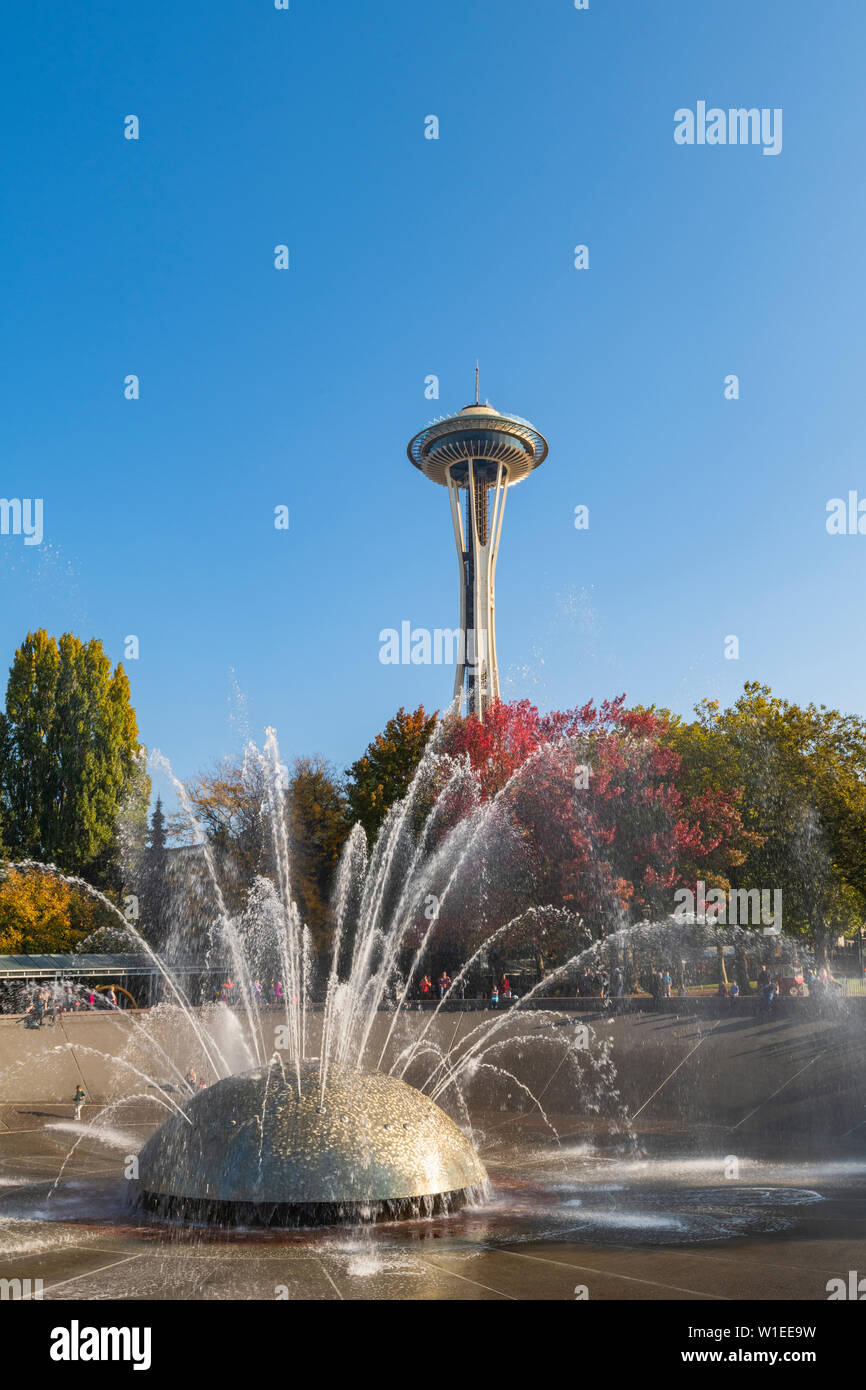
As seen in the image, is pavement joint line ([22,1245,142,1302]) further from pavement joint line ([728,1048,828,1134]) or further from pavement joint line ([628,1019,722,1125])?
pavement joint line ([728,1048,828,1134])

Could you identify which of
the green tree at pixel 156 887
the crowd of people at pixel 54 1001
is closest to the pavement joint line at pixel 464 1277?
the crowd of people at pixel 54 1001

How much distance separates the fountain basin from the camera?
9305mm

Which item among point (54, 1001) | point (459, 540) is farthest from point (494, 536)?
point (54, 1001)

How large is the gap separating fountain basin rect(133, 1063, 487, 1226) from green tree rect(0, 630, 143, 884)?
116 feet

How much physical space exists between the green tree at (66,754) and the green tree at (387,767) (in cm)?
1158

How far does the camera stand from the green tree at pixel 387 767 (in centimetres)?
3806

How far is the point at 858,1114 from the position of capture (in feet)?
57.3

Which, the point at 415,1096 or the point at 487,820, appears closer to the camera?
the point at 415,1096

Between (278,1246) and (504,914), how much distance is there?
1994 centimetres

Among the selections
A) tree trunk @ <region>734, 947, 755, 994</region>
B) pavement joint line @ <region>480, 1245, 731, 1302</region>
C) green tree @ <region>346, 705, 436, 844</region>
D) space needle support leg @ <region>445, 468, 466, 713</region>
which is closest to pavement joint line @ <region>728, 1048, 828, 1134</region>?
pavement joint line @ <region>480, 1245, 731, 1302</region>

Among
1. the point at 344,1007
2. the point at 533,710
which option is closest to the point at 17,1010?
the point at 344,1007

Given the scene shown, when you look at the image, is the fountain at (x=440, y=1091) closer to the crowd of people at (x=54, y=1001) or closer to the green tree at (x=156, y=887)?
the crowd of people at (x=54, y=1001)

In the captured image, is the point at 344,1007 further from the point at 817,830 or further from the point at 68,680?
the point at 68,680
